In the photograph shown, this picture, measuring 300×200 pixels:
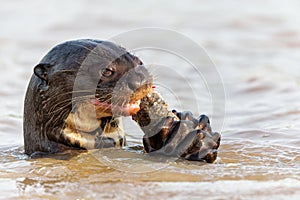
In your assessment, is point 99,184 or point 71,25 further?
point 71,25

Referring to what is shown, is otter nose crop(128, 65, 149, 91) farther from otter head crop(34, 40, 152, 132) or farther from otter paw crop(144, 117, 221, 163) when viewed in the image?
otter paw crop(144, 117, 221, 163)

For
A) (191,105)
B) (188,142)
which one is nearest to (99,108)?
(188,142)

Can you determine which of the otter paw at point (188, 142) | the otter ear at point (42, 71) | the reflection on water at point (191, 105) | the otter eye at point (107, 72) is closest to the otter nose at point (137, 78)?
the otter eye at point (107, 72)

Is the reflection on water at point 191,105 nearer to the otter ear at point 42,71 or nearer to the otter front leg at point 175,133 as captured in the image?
the otter front leg at point 175,133

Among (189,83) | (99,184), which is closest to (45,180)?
(99,184)

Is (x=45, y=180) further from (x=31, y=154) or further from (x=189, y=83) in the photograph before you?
(x=189, y=83)

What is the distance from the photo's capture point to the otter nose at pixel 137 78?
468 centimetres

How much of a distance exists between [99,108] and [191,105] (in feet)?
9.25

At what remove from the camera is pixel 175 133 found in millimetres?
4680

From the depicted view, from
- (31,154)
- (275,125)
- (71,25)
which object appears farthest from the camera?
(71,25)

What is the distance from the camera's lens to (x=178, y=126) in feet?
15.3

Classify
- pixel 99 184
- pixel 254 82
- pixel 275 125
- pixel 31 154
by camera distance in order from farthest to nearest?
pixel 254 82
pixel 275 125
pixel 31 154
pixel 99 184

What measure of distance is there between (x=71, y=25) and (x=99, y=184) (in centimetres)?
781

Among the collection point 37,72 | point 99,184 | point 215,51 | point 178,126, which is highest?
point 215,51
